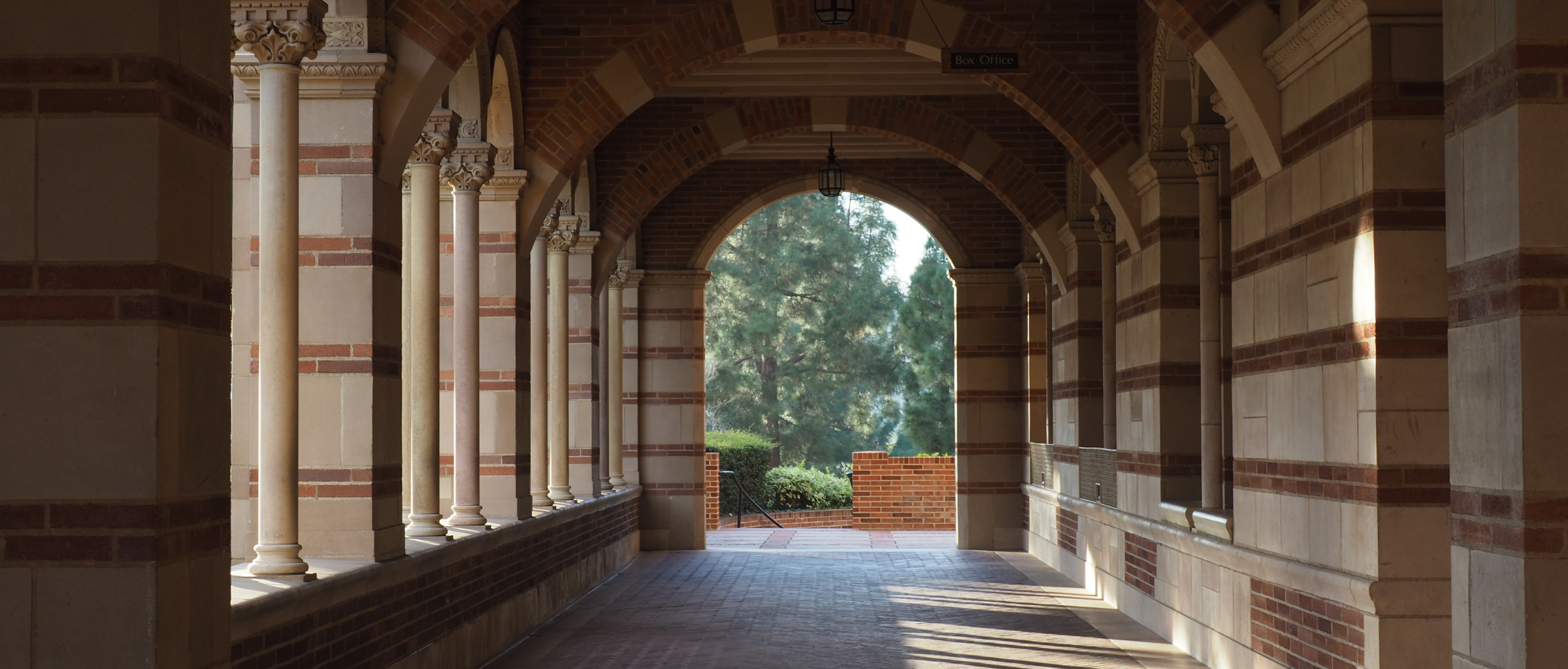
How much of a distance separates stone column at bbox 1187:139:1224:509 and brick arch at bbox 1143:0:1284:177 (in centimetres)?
184

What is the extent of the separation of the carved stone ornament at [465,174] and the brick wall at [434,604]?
2156 mm

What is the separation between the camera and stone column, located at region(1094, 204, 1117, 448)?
12.1 m

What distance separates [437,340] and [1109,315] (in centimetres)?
605

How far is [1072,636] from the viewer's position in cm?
959

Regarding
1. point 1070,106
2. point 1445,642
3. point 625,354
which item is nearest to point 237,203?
point 1445,642

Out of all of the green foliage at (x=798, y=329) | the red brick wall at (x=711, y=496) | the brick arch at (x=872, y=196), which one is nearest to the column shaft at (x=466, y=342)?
the brick arch at (x=872, y=196)

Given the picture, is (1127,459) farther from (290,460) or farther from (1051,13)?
(290,460)

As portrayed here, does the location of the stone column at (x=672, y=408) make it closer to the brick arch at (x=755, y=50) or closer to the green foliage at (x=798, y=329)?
the brick arch at (x=755, y=50)

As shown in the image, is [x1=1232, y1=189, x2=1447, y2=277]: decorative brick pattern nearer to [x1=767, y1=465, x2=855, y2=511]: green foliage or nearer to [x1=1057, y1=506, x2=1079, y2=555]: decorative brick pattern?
[x1=1057, y1=506, x2=1079, y2=555]: decorative brick pattern

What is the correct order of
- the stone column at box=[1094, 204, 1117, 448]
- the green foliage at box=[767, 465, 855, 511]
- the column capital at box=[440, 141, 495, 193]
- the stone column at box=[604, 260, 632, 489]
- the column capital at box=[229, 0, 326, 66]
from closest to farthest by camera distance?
the column capital at box=[229, 0, 326, 66] → the column capital at box=[440, 141, 495, 193] → the stone column at box=[1094, 204, 1117, 448] → the stone column at box=[604, 260, 632, 489] → the green foliage at box=[767, 465, 855, 511]

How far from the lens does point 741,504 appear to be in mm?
22812

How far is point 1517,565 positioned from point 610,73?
770cm

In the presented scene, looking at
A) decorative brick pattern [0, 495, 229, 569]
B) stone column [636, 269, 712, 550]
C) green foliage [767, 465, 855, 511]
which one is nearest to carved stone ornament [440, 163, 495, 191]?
decorative brick pattern [0, 495, 229, 569]

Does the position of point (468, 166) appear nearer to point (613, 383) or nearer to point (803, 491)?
point (613, 383)
